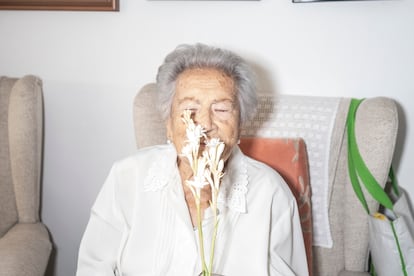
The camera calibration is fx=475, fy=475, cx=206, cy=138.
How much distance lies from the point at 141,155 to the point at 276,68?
68 cm

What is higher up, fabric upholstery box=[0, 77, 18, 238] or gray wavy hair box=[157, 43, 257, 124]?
gray wavy hair box=[157, 43, 257, 124]

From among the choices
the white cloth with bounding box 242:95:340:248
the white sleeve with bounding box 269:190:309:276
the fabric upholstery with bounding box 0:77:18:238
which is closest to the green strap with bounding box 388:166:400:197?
the white cloth with bounding box 242:95:340:248

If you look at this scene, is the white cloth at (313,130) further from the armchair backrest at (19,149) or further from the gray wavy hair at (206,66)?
the armchair backrest at (19,149)

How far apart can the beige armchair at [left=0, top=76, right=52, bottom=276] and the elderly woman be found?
18.2 inches

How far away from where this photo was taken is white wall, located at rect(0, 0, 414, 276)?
1.72m

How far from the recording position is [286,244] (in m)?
1.36

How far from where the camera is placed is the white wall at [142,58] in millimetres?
1724

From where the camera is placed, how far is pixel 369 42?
1719 millimetres

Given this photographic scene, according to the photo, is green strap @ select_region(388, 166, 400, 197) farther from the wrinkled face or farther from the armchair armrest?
the armchair armrest

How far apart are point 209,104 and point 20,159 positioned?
2.91 feet

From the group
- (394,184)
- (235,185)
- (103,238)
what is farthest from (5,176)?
(394,184)

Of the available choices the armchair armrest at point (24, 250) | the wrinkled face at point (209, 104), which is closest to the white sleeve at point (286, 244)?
the wrinkled face at point (209, 104)

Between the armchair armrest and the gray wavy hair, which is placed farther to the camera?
the armchair armrest

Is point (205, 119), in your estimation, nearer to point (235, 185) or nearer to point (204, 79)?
point (204, 79)
